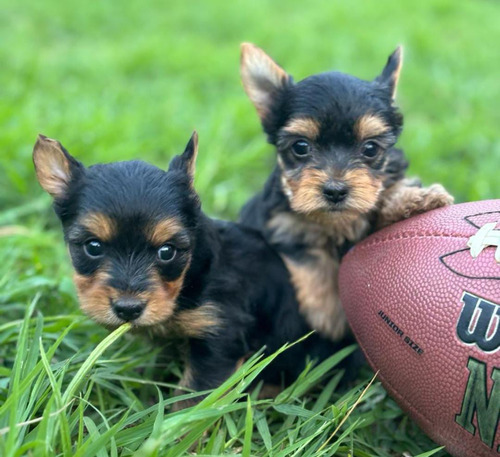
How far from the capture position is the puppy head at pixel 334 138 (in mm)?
3951

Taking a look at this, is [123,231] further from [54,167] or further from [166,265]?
[54,167]

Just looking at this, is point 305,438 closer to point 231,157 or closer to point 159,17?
point 231,157

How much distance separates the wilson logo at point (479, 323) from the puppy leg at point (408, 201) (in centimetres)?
86

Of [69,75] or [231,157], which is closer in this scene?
[231,157]

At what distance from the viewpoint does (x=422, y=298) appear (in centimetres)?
338

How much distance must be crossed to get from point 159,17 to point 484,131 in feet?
19.8

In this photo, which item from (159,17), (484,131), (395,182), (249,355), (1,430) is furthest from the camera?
(159,17)

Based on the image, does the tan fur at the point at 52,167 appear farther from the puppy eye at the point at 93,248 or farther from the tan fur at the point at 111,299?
the tan fur at the point at 111,299

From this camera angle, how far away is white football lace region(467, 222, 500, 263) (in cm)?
330

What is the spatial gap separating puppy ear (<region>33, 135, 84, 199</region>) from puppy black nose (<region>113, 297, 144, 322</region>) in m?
0.74

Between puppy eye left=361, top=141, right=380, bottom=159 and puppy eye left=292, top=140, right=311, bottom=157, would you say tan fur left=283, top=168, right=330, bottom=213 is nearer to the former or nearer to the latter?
puppy eye left=292, top=140, right=311, bottom=157

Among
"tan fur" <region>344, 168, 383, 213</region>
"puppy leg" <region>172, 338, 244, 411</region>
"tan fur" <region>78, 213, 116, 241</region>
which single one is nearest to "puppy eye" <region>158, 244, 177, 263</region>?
"tan fur" <region>78, 213, 116, 241</region>

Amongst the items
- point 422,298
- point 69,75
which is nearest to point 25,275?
point 422,298

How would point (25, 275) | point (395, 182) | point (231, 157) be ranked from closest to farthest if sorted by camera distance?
1. point (395, 182)
2. point (25, 275)
3. point (231, 157)
